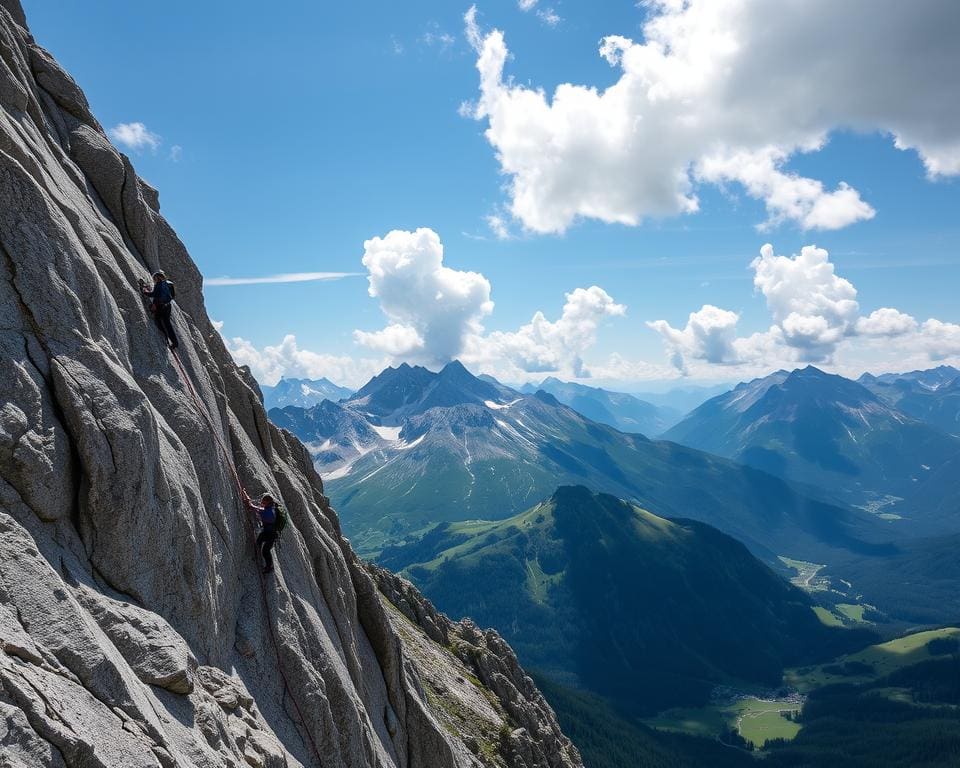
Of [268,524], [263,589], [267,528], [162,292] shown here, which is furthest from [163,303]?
[263,589]

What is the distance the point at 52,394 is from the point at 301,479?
25204 mm

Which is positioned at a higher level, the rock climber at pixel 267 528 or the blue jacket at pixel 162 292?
the blue jacket at pixel 162 292

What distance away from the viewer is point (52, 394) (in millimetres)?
17953

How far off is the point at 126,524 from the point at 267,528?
7.61 metres

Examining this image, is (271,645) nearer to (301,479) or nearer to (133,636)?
(133,636)

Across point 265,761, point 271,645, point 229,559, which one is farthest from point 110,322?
point 265,761

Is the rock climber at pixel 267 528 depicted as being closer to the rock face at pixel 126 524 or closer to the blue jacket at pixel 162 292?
the rock face at pixel 126 524

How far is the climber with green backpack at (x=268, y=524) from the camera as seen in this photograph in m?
25.3

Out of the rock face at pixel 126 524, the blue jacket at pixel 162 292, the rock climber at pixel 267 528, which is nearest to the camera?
the rock face at pixel 126 524

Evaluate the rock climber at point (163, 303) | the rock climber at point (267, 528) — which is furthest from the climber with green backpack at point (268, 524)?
the rock climber at point (163, 303)

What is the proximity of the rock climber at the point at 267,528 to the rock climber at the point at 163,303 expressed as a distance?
308 inches

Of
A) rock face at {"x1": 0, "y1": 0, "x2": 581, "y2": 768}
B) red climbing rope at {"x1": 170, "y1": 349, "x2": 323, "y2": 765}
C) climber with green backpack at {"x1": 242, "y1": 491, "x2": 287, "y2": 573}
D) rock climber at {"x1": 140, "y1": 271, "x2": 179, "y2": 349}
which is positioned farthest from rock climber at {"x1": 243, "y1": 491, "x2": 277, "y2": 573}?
rock climber at {"x1": 140, "y1": 271, "x2": 179, "y2": 349}

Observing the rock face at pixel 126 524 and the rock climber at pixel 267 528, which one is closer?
the rock face at pixel 126 524

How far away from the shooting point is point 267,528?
25656 mm
